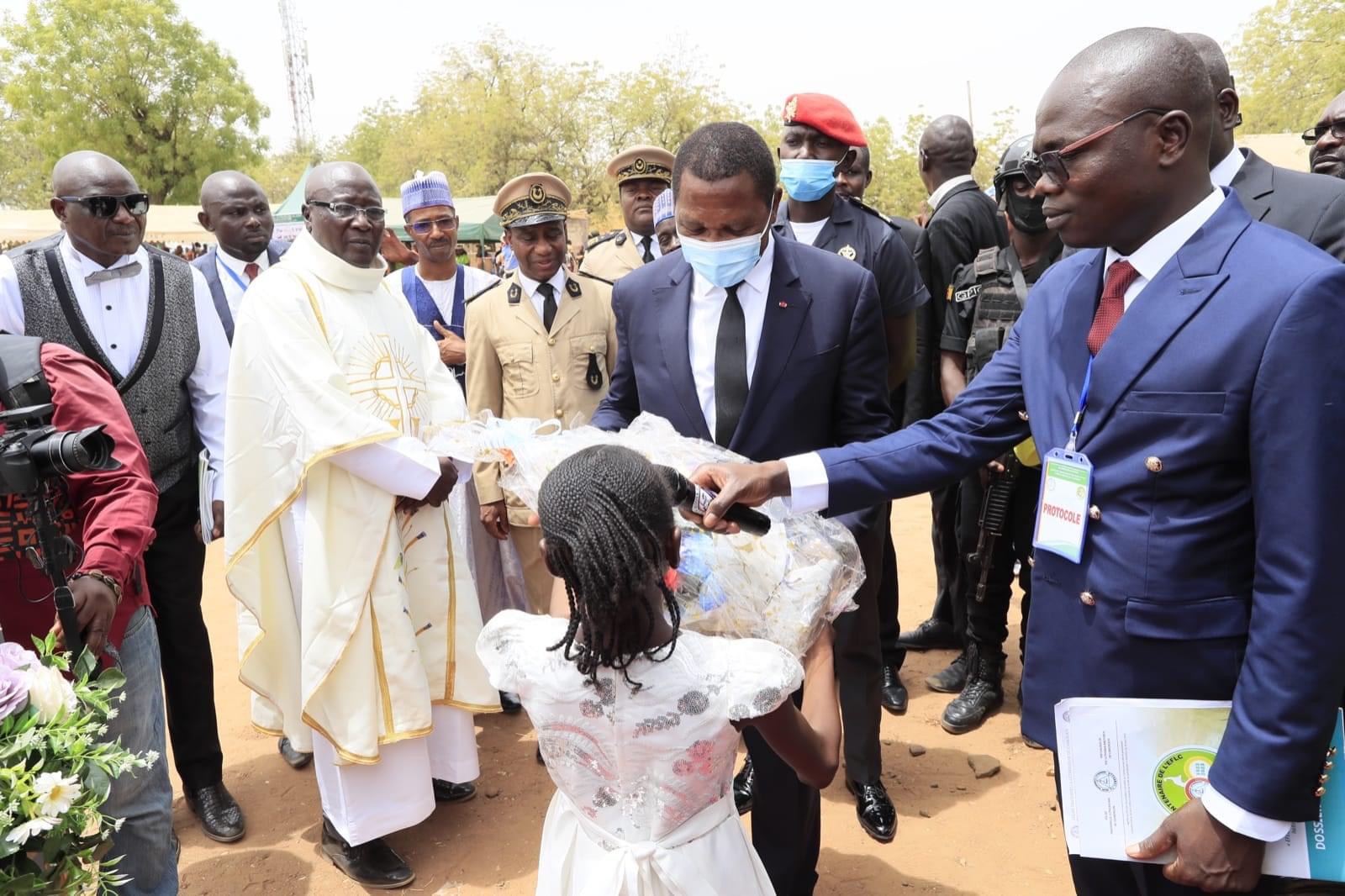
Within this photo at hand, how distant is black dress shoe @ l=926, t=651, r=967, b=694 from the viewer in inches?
194

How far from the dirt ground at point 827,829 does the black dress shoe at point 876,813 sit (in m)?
0.04

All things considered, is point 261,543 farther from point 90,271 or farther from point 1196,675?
point 1196,675

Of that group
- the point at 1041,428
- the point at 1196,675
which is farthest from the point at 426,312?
the point at 1196,675

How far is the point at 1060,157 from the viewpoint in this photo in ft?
6.02

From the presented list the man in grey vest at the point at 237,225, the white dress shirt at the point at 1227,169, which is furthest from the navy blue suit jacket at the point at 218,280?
the white dress shirt at the point at 1227,169

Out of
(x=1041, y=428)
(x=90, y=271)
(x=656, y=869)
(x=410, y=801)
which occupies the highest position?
(x=90, y=271)

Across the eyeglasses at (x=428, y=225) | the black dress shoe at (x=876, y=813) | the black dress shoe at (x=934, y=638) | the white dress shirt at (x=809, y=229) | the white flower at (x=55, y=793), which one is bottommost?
the black dress shoe at (x=934, y=638)

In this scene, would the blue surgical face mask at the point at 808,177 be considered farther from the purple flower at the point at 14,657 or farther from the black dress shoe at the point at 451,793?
the purple flower at the point at 14,657

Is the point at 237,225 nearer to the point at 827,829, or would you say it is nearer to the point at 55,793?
the point at 55,793

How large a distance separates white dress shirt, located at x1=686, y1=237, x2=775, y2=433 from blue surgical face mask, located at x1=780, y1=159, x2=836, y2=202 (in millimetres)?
1635

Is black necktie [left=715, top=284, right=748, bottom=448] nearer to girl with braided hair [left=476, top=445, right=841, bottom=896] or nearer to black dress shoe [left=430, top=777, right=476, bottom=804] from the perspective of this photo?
girl with braided hair [left=476, top=445, right=841, bottom=896]

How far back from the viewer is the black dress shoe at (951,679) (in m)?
4.93

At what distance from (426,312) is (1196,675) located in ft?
15.4

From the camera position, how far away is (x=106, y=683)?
2.11 m
